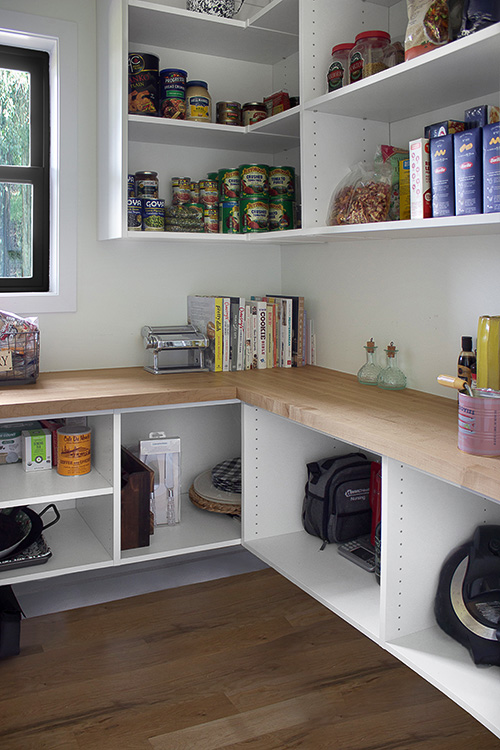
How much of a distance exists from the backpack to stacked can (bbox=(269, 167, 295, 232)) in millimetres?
927

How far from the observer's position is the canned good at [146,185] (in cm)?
255

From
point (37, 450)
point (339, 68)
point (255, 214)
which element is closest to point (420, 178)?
point (339, 68)

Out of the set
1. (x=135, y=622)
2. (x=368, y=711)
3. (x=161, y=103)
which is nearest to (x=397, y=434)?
(x=368, y=711)

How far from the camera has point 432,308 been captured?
218 centimetres

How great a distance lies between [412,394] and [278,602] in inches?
37.4

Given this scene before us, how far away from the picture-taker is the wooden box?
7.50 feet

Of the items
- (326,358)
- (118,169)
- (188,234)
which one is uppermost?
(118,169)

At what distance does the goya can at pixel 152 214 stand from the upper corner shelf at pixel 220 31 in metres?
0.60

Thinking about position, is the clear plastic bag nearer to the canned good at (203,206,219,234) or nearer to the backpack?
the canned good at (203,206,219,234)

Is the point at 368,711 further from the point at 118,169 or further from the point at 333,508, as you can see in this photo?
the point at 118,169

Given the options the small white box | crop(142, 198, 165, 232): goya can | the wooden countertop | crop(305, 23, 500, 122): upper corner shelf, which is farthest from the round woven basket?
crop(305, 23, 500, 122): upper corner shelf

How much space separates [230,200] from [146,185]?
32 centimetres

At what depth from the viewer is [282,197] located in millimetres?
2652

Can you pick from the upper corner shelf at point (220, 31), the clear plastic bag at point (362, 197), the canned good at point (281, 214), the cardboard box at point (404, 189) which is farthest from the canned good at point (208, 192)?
the cardboard box at point (404, 189)
